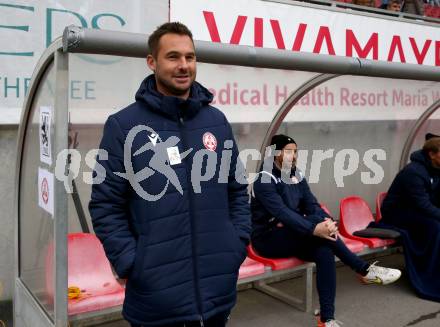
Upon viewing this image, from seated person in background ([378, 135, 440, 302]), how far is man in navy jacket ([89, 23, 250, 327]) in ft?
9.74

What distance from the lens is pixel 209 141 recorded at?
74.7 inches

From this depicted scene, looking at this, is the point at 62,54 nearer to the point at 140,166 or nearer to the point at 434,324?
the point at 140,166

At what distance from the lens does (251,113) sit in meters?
4.64

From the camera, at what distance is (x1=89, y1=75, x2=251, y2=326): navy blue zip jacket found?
1773 millimetres

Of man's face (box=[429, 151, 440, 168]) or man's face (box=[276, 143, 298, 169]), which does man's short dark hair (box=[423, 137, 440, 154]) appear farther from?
man's face (box=[276, 143, 298, 169])

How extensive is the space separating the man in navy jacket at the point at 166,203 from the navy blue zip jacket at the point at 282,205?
177 centimetres

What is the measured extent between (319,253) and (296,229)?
248 millimetres

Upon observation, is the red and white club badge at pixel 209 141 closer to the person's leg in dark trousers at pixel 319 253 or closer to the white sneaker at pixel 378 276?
the person's leg in dark trousers at pixel 319 253

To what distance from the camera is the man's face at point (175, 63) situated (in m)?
1.82

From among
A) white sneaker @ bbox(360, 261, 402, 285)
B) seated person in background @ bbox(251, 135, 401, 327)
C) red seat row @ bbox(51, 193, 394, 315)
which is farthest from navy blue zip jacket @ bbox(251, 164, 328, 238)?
white sneaker @ bbox(360, 261, 402, 285)

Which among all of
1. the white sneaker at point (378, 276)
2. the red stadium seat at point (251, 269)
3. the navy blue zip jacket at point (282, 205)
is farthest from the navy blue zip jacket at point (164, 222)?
the white sneaker at point (378, 276)

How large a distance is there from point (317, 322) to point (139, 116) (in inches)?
101

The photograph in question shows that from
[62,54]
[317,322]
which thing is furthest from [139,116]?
[317,322]

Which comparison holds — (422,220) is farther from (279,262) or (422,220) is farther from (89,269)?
(89,269)
